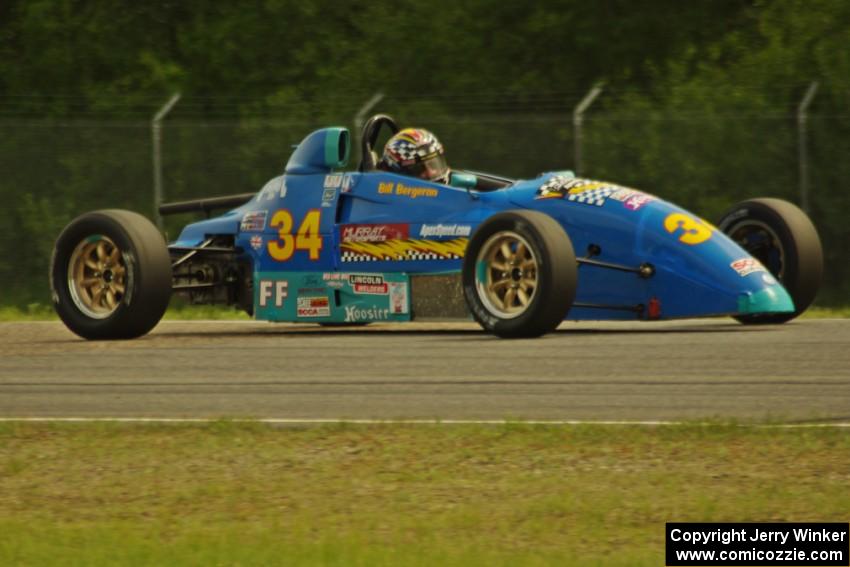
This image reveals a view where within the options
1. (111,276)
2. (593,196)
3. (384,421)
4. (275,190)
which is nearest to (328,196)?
(275,190)

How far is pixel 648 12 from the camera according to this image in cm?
2411

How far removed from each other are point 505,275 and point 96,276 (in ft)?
10.7

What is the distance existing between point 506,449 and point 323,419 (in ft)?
4.05

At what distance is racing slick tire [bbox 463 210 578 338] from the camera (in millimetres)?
11289

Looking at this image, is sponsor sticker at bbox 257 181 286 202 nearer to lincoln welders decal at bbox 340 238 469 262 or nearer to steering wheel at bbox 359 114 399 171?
steering wheel at bbox 359 114 399 171

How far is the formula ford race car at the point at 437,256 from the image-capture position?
37.9ft

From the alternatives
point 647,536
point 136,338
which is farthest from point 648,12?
point 647,536

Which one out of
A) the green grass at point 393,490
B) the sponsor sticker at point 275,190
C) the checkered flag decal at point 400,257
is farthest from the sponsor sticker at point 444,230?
the green grass at point 393,490

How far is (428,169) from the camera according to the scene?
13188 mm

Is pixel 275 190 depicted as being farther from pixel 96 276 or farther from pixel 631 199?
pixel 631 199

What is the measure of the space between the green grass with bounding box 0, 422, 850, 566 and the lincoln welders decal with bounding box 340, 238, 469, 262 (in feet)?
14.5

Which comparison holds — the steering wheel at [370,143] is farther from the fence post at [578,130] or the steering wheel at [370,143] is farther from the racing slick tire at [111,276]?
the fence post at [578,130]

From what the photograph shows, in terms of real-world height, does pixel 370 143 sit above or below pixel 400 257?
above

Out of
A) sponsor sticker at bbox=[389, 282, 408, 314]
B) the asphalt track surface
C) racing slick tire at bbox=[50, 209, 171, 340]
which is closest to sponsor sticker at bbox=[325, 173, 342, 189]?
sponsor sticker at bbox=[389, 282, 408, 314]
